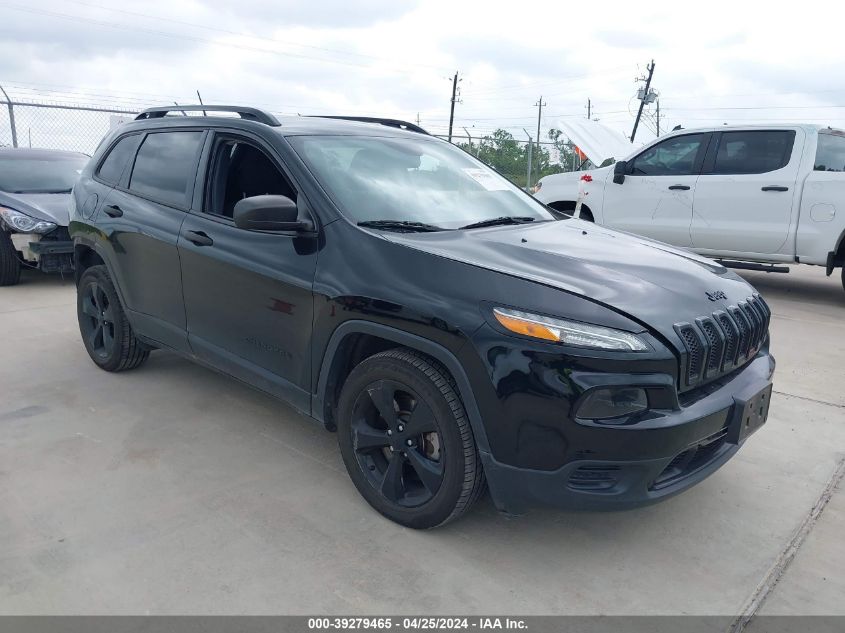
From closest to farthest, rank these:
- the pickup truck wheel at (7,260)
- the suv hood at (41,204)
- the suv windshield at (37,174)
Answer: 1. the suv hood at (41,204)
2. the pickup truck wheel at (7,260)
3. the suv windshield at (37,174)

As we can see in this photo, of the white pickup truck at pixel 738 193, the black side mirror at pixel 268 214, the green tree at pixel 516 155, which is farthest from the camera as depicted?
the green tree at pixel 516 155

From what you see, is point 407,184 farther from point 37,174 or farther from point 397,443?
point 37,174

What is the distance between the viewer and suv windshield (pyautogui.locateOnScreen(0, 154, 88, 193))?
7.91 metres

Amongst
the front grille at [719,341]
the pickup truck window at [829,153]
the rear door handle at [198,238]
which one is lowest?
the front grille at [719,341]

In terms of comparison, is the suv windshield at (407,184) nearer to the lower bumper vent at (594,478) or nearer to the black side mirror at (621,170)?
the lower bumper vent at (594,478)

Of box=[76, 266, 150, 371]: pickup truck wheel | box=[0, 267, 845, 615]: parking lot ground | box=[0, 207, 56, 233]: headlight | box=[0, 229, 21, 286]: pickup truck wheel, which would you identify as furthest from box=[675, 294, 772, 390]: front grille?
box=[0, 229, 21, 286]: pickup truck wheel

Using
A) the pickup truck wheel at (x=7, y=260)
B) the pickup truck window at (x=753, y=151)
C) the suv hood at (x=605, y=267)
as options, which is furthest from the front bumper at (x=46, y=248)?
the pickup truck window at (x=753, y=151)

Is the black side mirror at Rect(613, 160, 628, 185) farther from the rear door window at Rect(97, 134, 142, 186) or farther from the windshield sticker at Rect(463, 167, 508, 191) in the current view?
the rear door window at Rect(97, 134, 142, 186)

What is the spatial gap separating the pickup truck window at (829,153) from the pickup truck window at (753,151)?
27 cm

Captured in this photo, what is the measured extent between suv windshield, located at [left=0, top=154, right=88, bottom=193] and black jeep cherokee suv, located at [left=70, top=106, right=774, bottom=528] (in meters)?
4.84

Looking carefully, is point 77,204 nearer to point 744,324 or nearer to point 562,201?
point 744,324

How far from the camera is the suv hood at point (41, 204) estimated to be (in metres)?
7.25

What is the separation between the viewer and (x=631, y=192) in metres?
8.15
